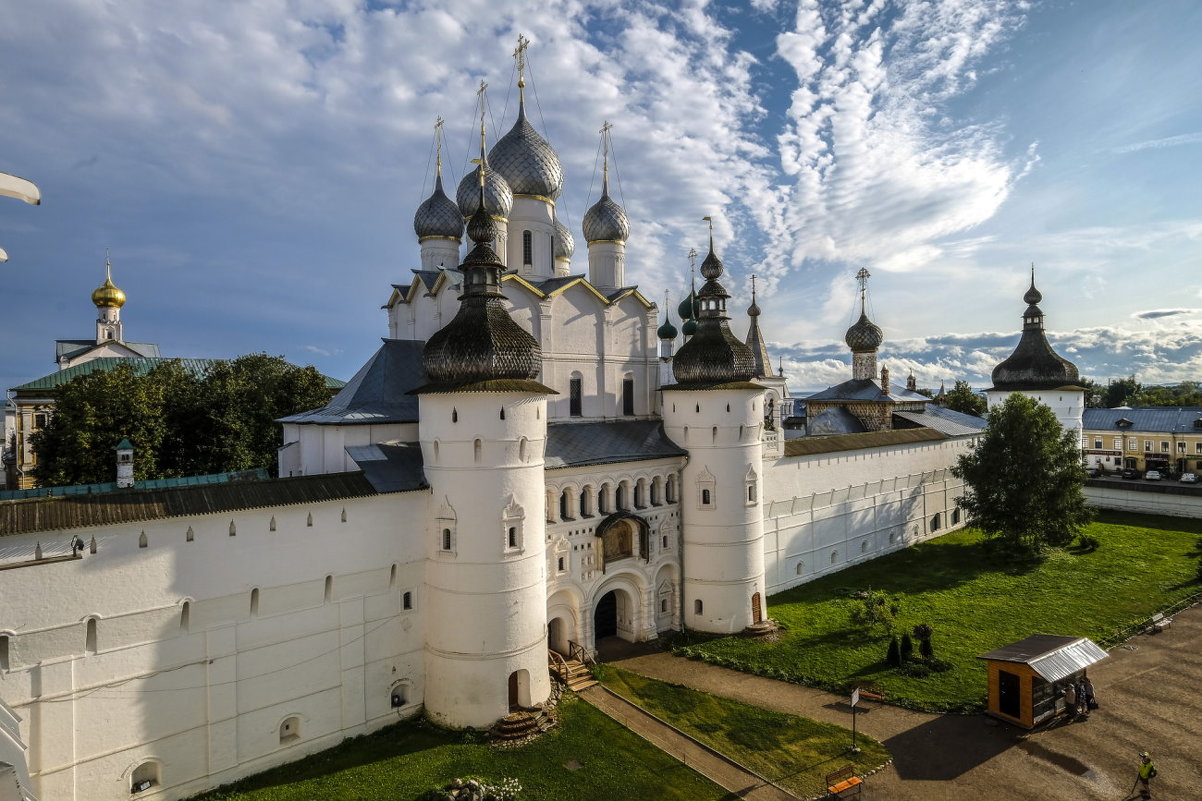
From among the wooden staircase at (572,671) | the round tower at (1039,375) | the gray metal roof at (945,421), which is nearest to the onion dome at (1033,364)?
the round tower at (1039,375)

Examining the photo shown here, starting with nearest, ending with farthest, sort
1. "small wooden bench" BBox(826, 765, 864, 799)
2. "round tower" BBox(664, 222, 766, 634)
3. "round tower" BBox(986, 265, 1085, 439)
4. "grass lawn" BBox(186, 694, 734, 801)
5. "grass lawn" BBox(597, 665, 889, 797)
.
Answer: "small wooden bench" BBox(826, 765, 864, 799) → "grass lawn" BBox(186, 694, 734, 801) → "grass lawn" BBox(597, 665, 889, 797) → "round tower" BBox(664, 222, 766, 634) → "round tower" BBox(986, 265, 1085, 439)

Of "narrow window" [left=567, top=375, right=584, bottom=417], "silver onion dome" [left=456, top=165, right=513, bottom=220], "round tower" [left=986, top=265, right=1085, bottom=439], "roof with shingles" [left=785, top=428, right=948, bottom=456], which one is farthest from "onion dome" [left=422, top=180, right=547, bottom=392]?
"round tower" [left=986, top=265, right=1085, bottom=439]

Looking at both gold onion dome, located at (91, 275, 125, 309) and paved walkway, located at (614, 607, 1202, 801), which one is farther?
gold onion dome, located at (91, 275, 125, 309)

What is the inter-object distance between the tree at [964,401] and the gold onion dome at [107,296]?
6713 cm

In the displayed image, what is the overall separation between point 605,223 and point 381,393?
10.8 meters

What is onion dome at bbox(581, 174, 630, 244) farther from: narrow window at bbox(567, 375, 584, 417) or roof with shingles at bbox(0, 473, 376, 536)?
roof with shingles at bbox(0, 473, 376, 536)

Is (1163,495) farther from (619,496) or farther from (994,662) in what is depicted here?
(619,496)

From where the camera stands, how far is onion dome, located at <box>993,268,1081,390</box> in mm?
35562

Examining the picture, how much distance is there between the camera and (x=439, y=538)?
14.8 metres

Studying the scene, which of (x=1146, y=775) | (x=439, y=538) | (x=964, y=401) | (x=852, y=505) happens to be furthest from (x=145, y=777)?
(x=964, y=401)

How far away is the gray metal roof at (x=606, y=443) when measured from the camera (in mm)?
17672

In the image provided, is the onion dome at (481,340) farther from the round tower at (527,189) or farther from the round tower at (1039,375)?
the round tower at (1039,375)

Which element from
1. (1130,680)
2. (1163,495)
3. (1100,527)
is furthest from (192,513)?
(1163,495)

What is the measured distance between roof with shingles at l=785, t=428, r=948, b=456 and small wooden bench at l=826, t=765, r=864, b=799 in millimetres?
12118
